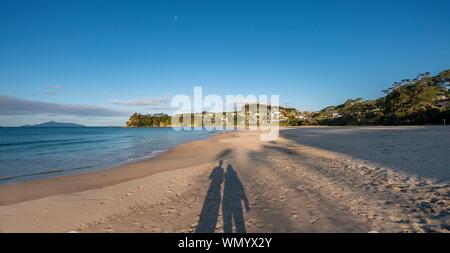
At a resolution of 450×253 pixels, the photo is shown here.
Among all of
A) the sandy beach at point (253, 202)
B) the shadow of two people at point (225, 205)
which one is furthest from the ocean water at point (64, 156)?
the shadow of two people at point (225, 205)

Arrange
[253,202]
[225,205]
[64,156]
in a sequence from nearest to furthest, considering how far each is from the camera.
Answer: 1. [225,205]
2. [253,202]
3. [64,156]

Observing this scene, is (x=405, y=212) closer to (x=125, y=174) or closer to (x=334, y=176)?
(x=334, y=176)

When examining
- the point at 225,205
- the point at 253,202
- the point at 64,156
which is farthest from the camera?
the point at 64,156

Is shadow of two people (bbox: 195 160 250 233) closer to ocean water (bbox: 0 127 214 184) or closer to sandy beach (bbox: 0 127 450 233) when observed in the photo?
sandy beach (bbox: 0 127 450 233)

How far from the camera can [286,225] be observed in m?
5.07

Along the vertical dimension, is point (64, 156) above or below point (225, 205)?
below

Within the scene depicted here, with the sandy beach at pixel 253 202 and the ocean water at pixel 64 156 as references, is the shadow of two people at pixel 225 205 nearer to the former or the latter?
the sandy beach at pixel 253 202

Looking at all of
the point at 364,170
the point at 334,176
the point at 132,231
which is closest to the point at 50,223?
the point at 132,231

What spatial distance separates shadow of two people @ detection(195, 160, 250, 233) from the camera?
207 inches

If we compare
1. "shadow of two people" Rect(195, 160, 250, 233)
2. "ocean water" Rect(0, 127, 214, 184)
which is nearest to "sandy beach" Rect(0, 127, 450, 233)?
"shadow of two people" Rect(195, 160, 250, 233)

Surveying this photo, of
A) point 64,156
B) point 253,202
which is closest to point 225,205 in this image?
point 253,202

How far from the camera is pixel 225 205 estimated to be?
6.58m

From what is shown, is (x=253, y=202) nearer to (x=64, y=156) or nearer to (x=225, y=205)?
(x=225, y=205)
